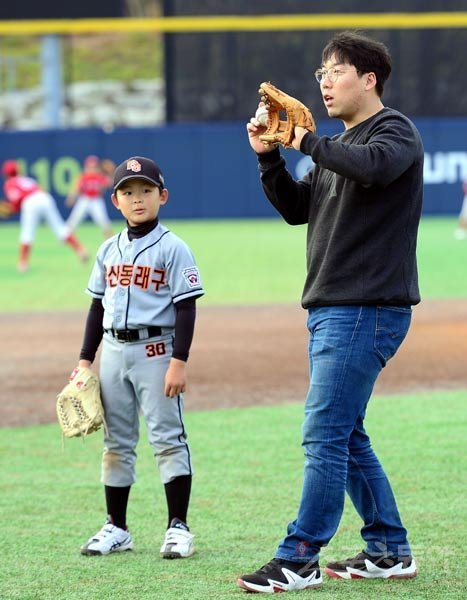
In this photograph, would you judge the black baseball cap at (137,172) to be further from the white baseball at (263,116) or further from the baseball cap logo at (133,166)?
the white baseball at (263,116)

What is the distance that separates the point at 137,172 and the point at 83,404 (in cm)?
93

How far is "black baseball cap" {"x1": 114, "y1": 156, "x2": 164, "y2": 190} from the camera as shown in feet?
15.2

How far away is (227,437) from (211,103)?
23208 mm

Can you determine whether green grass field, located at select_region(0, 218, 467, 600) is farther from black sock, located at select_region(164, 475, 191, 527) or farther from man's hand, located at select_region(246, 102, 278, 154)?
man's hand, located at select_region(246, 102, 278, 154)

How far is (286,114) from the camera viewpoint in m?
3.94

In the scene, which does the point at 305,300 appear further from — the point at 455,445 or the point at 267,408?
the point at 267,408

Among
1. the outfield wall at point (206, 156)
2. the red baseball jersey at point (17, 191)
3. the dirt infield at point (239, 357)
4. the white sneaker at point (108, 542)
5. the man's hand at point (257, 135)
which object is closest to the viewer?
the man's hand at point (257, 135)

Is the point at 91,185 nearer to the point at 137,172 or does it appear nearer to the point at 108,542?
the point at 137,172

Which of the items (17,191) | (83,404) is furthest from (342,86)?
(17,191)

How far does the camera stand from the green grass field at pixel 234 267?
14719 mm

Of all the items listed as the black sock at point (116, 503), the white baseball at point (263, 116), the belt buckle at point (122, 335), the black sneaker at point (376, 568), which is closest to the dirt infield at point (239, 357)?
the black sock at point (116, 503)

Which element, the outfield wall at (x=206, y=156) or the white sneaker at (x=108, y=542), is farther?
the outfield wall at (x=206, y=156)

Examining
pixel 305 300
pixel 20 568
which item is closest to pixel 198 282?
pixel 305 300

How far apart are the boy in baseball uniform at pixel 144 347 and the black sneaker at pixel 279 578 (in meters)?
0.58
